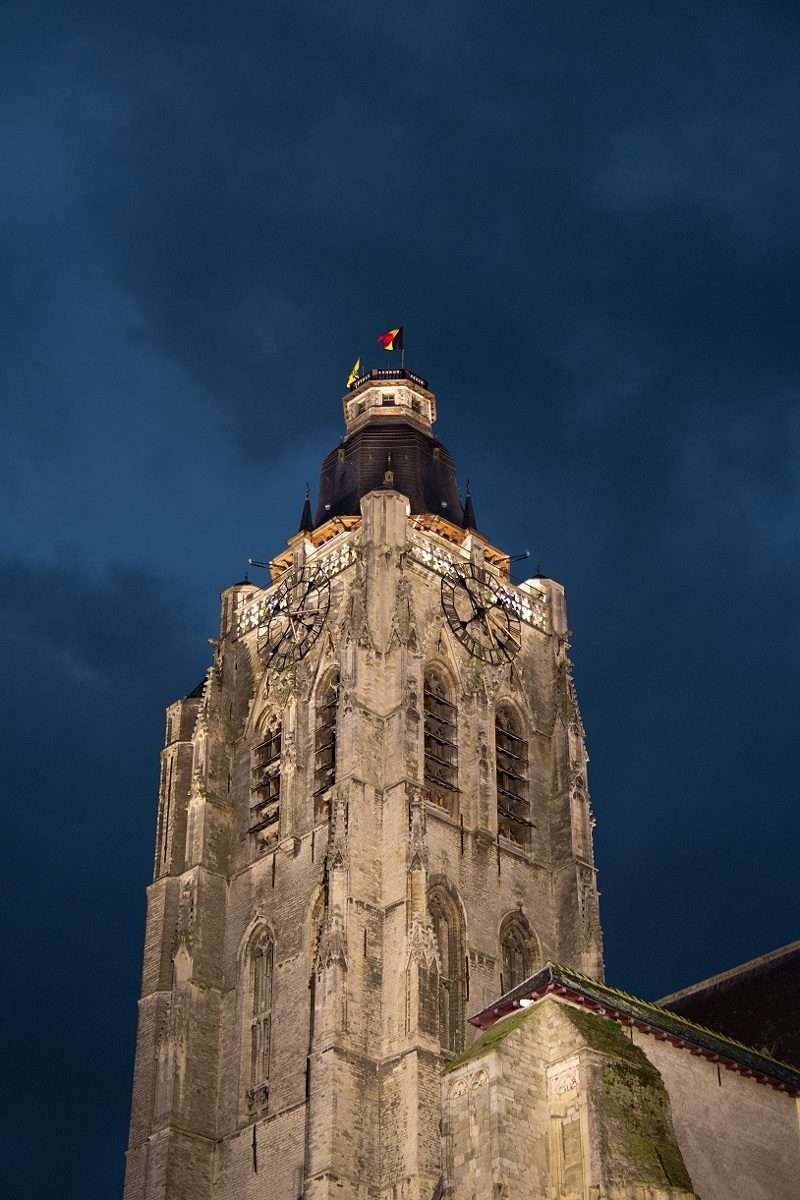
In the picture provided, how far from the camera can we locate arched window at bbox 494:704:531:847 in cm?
4759

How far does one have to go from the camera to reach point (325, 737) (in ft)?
154

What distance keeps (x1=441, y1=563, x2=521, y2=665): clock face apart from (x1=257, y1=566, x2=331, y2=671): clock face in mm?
3223

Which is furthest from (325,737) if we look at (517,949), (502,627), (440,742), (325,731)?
(517,949)

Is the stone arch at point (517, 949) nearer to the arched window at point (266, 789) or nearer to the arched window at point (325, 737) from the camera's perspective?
the arched window at point (325, 737)

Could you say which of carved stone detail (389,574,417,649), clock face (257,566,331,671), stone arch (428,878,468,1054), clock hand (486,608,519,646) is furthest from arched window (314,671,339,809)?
clock hand (486,608,519,646)

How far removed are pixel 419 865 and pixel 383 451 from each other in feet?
49.5

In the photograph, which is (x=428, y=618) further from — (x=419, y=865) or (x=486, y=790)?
(x=419, y=865)

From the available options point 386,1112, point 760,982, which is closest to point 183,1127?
point 386,1112

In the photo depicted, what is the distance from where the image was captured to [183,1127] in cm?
4247

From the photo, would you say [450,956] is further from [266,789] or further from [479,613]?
[479,613]

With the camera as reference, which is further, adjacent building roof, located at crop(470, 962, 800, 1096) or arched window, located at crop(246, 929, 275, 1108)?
arched window, located at crop(246, 929, 275, 1108)

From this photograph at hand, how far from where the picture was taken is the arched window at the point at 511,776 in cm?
4759

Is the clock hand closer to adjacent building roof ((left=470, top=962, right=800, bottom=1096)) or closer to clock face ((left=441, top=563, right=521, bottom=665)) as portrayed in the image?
clock face ((left=441, top=563, right=521, bottom=665))

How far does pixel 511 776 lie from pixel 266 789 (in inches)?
247
